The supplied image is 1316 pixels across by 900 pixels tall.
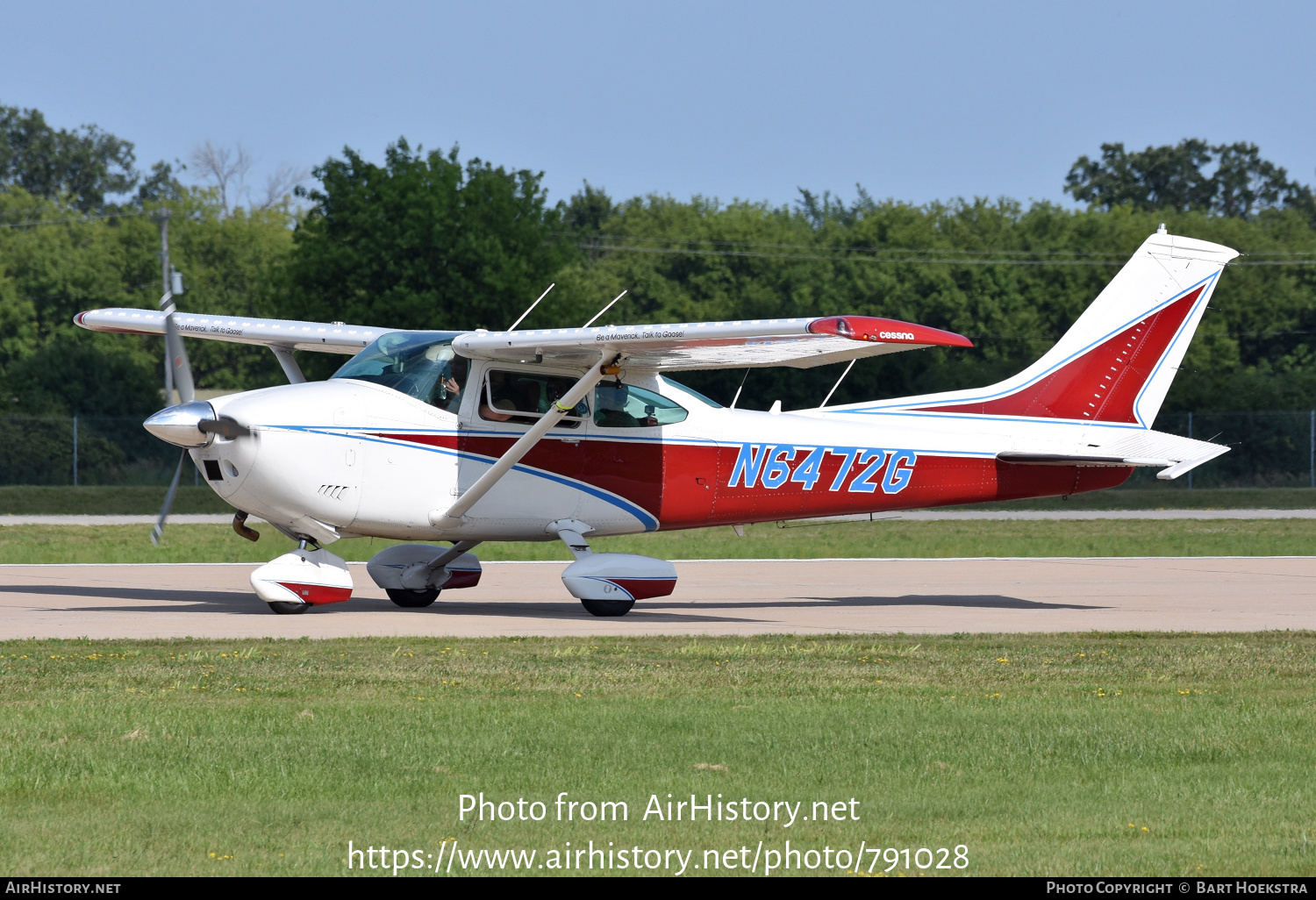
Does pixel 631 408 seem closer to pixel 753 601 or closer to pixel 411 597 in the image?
pixel 753 601

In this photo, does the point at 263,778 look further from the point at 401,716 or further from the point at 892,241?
the point at 892,241

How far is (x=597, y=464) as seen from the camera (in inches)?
573

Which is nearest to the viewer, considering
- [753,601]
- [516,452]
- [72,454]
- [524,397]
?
[516,452]

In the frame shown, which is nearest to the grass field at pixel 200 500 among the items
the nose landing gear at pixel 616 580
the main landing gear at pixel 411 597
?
the main landing gear at pixel 411 597

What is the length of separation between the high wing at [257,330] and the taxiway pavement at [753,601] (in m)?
2.79

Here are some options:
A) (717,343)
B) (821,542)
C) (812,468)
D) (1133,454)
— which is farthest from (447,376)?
(821,542)

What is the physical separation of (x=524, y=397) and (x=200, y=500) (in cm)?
2416

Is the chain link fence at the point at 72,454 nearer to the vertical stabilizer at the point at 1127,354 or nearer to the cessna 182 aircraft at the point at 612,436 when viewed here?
the cessna 182 aircraft at the point at 612,436

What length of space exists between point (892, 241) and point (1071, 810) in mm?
65567

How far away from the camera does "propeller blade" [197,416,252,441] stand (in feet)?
42.2
